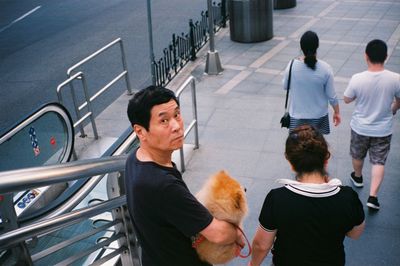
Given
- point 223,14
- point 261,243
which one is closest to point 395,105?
point 261,243

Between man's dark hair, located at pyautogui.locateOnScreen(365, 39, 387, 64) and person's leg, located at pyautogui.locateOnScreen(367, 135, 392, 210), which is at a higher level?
man's dark hair, located at pyautogui.locateOnScreen(365, 39, 387, 64)

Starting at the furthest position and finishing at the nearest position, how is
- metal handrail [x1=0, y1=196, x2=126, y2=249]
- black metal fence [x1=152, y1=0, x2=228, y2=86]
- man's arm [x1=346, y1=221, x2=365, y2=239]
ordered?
1. black metal fence [x1=152, y1=0, x2=228, y2=86]
2. man's arm [x1=346, y1=221, x2=365, y2=239]
3. metal handrail [x1=0, y1=196, x2=126, y2=249]

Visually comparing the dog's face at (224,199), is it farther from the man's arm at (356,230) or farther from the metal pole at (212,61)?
the metal pole at (212,61)

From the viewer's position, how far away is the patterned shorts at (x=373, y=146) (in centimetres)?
415

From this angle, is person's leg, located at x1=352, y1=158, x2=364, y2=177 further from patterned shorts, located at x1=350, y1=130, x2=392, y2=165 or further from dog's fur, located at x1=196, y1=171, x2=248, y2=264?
dog's fur, located at x1=196, y1=171, x2=248, y2=264

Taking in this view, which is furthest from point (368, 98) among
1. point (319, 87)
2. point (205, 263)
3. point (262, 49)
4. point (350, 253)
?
point (262, 49)

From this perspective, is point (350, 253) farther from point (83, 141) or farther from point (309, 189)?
point (83, 141)

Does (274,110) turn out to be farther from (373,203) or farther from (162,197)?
(162,197)

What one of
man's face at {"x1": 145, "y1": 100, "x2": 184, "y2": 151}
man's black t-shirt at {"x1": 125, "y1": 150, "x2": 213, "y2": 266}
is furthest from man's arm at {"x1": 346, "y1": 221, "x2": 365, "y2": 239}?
man's face at {"x1": 145, "y1": 100, "x2": 184, "y2": 151}

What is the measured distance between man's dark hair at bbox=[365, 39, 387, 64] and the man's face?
260 cm

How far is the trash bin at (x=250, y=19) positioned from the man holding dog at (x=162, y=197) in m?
8.30

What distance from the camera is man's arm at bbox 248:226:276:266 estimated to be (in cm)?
236

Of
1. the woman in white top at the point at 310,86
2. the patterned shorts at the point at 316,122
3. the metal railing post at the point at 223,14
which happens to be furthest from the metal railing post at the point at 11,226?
the metal railing post at the point at 223,14

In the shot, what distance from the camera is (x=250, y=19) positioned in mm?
9750
